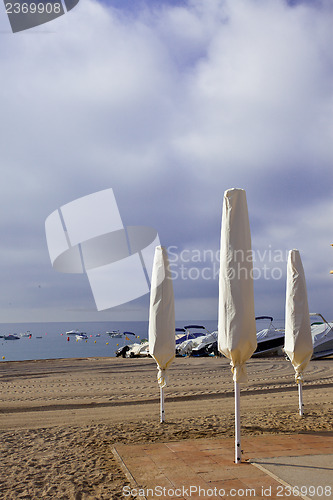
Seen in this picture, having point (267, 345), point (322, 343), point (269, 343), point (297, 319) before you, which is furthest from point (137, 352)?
point (297, 319)

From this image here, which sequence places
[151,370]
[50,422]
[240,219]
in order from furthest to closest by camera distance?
[151,370] < [50,422] < [240,219]

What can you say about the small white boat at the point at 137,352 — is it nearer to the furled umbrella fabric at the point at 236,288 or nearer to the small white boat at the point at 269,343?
the small white boat at the point at 269,343

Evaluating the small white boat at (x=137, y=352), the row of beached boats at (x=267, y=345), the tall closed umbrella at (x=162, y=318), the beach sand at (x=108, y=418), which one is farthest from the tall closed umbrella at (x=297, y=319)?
the small white boat at (x=137, y=352)

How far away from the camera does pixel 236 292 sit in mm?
5098

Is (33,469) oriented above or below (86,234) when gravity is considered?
below

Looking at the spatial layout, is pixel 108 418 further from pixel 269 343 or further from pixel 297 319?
pixel 269 343

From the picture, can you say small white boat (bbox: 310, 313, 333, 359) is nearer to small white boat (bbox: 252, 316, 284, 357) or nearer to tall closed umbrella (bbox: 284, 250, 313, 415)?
small white boat (bbox: 252, 316, 284, 357)

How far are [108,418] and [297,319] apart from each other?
422cm

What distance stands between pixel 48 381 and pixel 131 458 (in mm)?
11259

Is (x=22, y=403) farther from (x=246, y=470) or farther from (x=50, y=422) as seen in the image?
(x=246, y=470)

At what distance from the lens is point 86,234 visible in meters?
13.0

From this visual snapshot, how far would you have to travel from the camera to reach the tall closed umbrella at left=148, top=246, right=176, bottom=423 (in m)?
7.57

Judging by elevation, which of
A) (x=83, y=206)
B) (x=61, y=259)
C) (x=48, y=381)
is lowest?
(x=48, y=381)

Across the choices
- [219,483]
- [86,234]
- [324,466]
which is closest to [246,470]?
[219,483]
